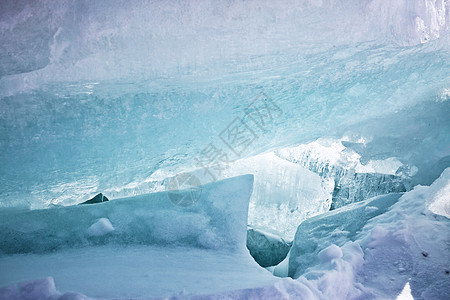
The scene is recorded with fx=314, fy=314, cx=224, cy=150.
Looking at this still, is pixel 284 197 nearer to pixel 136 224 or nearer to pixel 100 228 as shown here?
pixel 136 224

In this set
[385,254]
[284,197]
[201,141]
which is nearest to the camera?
[385,254]

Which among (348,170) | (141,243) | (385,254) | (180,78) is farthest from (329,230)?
(180,78)

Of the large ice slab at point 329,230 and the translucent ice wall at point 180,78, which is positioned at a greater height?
the translucent ice wall at point 180,78

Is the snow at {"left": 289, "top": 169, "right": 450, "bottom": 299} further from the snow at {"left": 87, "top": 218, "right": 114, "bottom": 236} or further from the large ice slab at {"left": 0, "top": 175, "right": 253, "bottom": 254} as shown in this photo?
the snow at {"left": 87, "top": 218, "right": 114, "bottom": 236}

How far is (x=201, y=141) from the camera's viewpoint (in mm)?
1870

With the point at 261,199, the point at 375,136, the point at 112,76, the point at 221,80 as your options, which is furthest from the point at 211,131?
the point at 375,136

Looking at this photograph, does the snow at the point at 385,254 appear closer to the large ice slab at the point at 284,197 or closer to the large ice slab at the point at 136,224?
the large ice slab at the point at 136,224

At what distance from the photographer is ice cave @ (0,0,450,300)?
3.92 ft

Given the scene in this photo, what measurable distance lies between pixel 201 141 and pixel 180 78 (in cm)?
43

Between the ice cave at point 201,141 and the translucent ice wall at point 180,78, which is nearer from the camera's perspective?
the ice cave at point 201,141

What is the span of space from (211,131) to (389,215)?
102 centimetres

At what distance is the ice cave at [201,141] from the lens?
120 centimetres

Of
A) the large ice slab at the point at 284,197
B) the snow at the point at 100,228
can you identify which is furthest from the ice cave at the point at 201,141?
the large ice slab at the point at 284,197

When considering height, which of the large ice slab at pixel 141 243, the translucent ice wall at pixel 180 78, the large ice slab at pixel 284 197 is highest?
the translucent ice wall at pixel 180 78
